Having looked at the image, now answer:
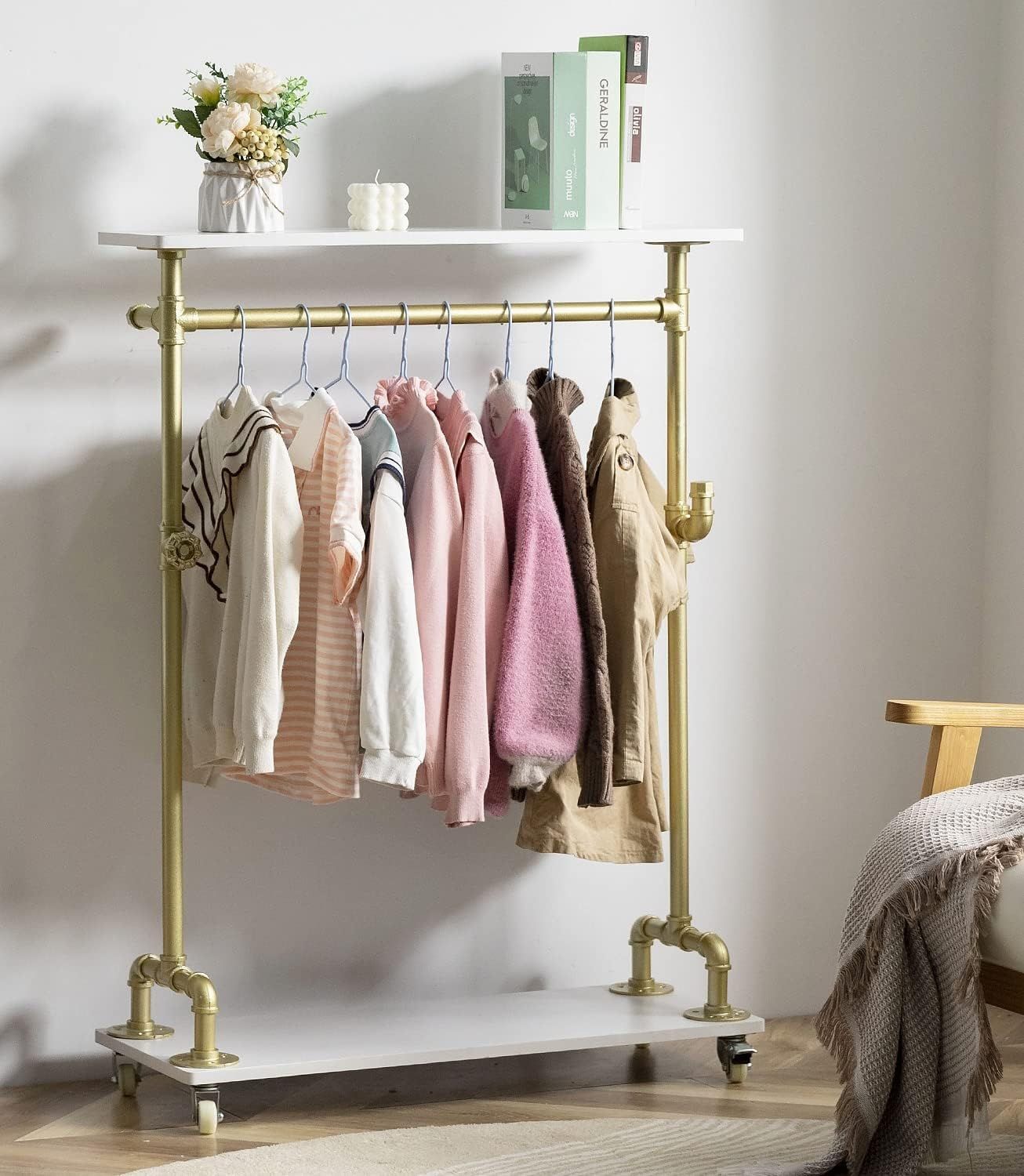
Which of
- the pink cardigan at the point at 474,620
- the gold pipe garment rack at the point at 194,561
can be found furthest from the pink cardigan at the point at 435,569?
the gold pipe garment rack at the point at 194,561

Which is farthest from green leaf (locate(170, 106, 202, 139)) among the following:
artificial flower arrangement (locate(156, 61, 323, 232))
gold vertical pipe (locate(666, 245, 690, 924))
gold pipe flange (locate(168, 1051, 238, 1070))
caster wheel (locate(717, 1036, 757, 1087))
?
caster wheel (locate(717, 1036, 757, 1087))

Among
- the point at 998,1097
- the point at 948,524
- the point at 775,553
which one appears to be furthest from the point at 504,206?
the point at 998,1097

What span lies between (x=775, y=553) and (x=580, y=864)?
657 millimetres

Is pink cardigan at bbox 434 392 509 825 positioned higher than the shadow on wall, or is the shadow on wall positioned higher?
the shadow on wall

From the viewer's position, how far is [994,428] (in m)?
3.38

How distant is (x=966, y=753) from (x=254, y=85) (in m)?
1.39

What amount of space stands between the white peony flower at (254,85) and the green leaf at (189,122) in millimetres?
65

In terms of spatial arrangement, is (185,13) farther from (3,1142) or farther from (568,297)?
(3,1142)

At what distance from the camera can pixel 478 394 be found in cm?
309

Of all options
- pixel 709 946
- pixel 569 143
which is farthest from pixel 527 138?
pixel 709 946

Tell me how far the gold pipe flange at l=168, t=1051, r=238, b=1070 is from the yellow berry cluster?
1299 mm

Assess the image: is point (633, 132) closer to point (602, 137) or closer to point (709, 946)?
point (602, 137)

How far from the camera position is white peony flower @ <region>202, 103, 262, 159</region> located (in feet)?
8.59

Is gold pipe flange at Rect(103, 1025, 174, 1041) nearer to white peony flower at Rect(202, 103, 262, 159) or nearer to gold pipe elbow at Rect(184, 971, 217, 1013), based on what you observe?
gold pipe elbow at Rect(184, 971, 217, 1013)
